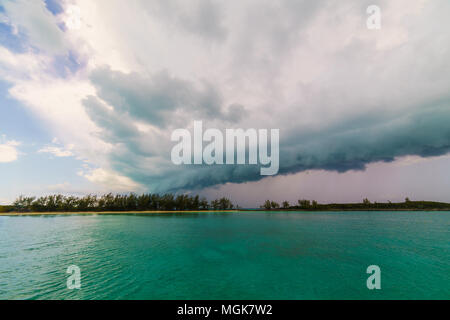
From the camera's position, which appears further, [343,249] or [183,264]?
[343,249]

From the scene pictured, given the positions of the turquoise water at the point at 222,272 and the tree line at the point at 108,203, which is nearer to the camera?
the turquoise water at the point at 222,272

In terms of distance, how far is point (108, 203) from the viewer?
15012 centimetres

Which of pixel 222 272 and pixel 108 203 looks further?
pixel 108 203

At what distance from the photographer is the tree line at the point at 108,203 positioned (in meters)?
132

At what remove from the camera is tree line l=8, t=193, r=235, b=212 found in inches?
5217

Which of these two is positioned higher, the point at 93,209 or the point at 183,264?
the point at 183,264

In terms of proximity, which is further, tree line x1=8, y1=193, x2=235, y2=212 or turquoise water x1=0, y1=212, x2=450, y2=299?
tree line x1=8, y1=193, x2=235, y2=212
